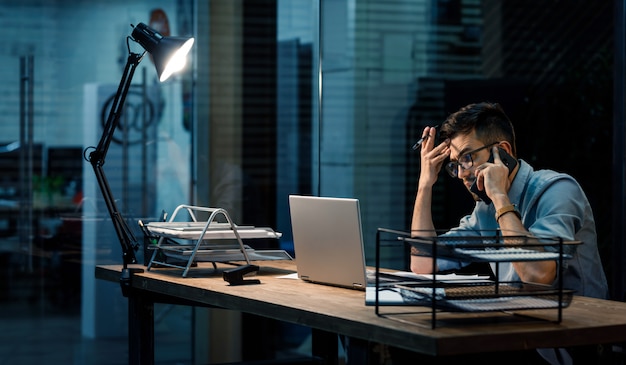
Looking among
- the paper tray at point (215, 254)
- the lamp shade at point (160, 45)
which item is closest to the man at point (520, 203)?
the paper tray at point (215, 254)

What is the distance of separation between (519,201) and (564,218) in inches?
10.3

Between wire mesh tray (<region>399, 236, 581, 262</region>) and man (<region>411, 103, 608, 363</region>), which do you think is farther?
man (<region>411, 103, 608, 363</region>)

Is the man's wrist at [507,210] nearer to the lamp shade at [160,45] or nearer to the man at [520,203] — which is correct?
the man at [520,203]

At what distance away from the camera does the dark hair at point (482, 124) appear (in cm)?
332

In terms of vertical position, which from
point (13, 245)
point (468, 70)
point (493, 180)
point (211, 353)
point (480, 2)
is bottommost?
point (211, 353)

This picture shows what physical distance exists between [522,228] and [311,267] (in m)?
0.66

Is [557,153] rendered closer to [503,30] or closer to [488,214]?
[503,30]

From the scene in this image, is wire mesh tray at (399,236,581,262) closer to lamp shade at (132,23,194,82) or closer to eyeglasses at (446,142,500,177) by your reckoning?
eyeglasses at (446,142,500,177)

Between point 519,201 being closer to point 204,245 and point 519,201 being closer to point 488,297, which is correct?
point 488,297

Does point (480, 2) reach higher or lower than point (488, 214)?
higher

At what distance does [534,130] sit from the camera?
18.3ft

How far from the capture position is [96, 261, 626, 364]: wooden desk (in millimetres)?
2234

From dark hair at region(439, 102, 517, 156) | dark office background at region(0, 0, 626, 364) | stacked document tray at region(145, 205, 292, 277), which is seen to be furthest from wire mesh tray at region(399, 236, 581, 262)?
dark office background at region(0, 0, 626, 364)

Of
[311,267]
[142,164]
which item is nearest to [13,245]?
[142,164]
